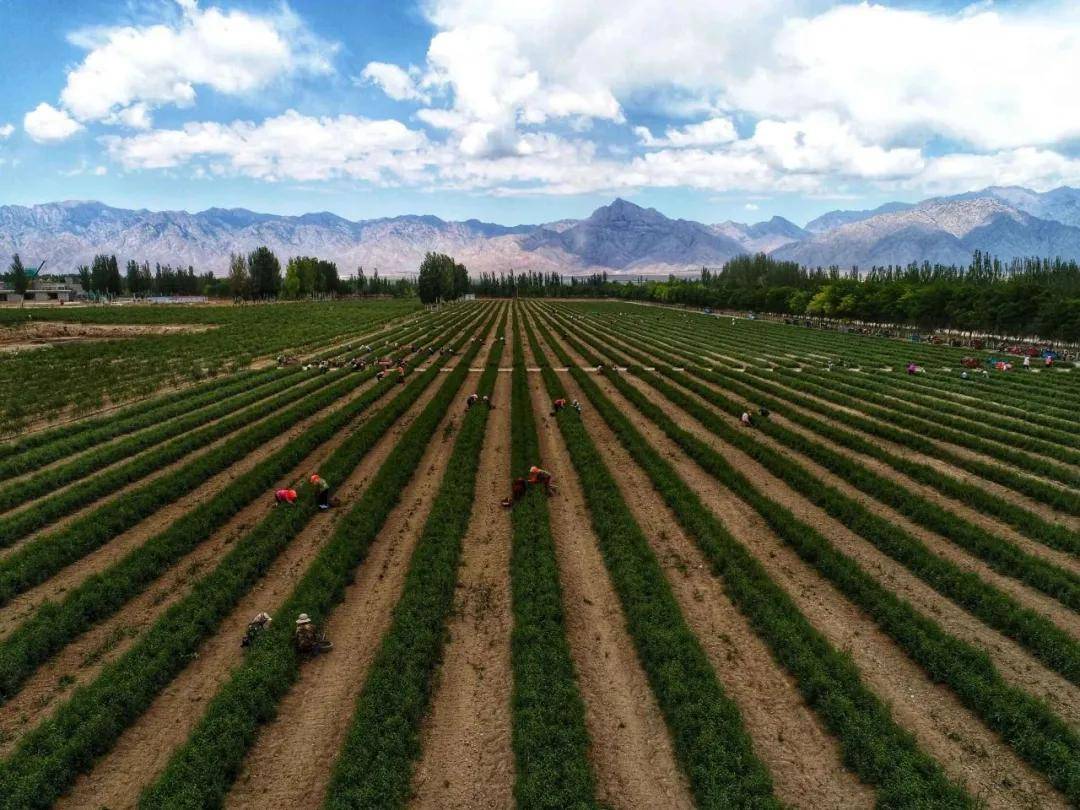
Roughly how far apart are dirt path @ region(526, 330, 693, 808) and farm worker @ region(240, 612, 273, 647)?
278 inches

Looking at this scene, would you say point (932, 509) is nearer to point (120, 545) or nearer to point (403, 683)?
point (403, 683)

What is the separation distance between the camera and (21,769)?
968cm

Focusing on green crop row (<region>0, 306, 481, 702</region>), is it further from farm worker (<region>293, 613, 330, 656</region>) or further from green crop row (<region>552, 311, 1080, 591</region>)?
green crop row (<region>552, 311, 1080, 591</region>)

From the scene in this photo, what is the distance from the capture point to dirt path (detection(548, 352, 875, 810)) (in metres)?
9.92

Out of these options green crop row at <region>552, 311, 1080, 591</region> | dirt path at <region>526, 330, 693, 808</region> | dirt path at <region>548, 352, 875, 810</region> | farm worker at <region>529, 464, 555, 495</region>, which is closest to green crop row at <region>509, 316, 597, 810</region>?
dirt path at <region>526, 330, 693, 808</region>

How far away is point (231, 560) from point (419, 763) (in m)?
9.35

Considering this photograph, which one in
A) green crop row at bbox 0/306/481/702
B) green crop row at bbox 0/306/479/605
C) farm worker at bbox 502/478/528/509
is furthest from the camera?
farm worker at bbox 502/478/528/509

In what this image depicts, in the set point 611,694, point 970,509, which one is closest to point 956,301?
point 970,509

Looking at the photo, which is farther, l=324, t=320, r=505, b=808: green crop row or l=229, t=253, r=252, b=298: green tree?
l=229, t=253, r=252, b=298: green tree

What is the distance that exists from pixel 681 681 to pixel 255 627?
9.59 m

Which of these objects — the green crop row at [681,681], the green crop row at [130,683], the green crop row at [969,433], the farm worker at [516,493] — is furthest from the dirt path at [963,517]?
the green crop row at [130,683]

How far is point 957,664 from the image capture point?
1224cm

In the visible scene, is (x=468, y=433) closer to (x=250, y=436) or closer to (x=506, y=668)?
(x=250, y=436)

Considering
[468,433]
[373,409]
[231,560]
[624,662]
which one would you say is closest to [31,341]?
[373,409]
